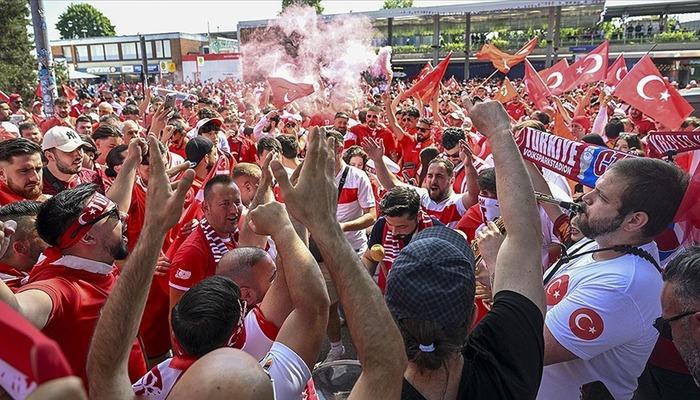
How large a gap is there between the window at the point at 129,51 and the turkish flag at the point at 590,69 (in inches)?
2554

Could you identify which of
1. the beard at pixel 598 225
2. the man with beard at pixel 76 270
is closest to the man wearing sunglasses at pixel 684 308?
the beard at pixel 598 225

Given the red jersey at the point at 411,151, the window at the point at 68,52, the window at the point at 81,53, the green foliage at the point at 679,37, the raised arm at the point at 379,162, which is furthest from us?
the window at the point at 81,53

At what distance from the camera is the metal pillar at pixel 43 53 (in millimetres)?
8484

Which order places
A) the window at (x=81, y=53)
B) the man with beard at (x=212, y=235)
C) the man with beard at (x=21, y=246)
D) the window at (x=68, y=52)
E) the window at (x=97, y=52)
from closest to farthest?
1. the man with beard at (x=21, y=246)
2. the man with beard at (x=212, y=235)
3. the window at (x=68, y=52)
4. the window at (x=97, y=52)
5. the window at (x=81, y=53)

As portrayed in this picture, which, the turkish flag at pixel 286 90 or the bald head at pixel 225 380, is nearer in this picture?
the bald head at pixel 225 380

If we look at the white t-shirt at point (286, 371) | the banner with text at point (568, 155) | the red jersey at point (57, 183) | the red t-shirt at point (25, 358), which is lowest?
the white t-shirt at point (286, 371)

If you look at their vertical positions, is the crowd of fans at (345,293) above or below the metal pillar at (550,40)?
below

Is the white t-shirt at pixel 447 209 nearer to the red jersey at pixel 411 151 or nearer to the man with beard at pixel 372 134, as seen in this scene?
the red jersey at pixel 411 151

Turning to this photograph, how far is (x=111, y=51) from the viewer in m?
66.4

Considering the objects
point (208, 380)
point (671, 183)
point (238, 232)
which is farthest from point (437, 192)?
point (208, 380)

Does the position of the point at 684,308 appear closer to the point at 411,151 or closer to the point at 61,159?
the point at 61,159

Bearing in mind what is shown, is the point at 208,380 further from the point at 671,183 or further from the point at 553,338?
the point at 671,183

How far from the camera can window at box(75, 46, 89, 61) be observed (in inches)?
2625

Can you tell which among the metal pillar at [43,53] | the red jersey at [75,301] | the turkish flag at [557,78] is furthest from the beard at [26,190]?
the turkish flag at [557,78]
